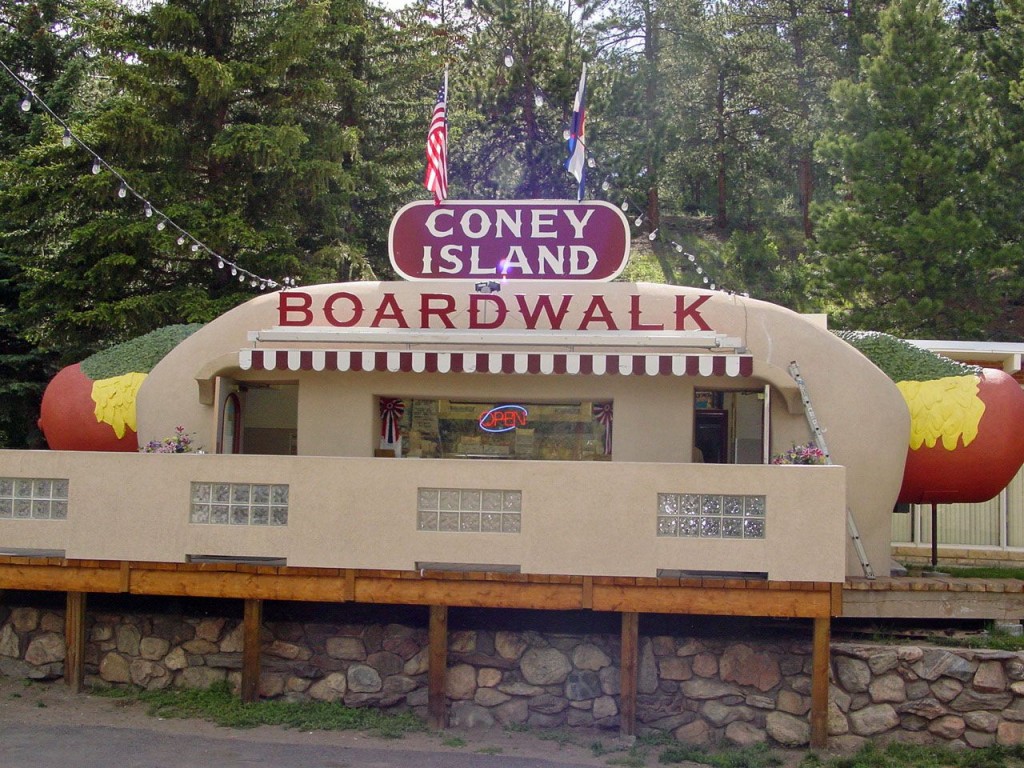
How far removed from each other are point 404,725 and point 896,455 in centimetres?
578

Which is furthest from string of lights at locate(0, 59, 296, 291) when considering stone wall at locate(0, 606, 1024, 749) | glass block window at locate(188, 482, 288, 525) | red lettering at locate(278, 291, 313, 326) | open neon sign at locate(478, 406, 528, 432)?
stone wall at locate(0, 606, 1024, 749)

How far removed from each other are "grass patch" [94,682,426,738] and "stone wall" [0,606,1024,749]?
0.63 feet

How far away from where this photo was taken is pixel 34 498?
11.8 metres

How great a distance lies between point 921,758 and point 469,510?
4876 mm

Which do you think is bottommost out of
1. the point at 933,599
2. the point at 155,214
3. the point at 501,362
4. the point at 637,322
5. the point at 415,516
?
the point at 933,599

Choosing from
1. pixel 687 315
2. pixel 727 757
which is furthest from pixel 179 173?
pixel 727 757

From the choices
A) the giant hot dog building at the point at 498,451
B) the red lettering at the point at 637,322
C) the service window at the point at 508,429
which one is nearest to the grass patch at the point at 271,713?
the giant hot dog building at the point at 498,451

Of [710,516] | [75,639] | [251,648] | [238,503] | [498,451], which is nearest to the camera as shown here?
[710,516]

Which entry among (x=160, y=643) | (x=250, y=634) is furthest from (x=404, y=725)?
(x=160, y=643)

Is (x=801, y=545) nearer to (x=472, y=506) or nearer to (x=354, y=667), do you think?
(x=472, y=506)

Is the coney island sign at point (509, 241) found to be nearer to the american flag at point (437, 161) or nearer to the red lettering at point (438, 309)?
the american flag at point (437, 161)

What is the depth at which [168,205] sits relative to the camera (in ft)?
68.9

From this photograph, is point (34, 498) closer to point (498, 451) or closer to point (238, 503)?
point (238, 503)

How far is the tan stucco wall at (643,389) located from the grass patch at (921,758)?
6.22 feet
